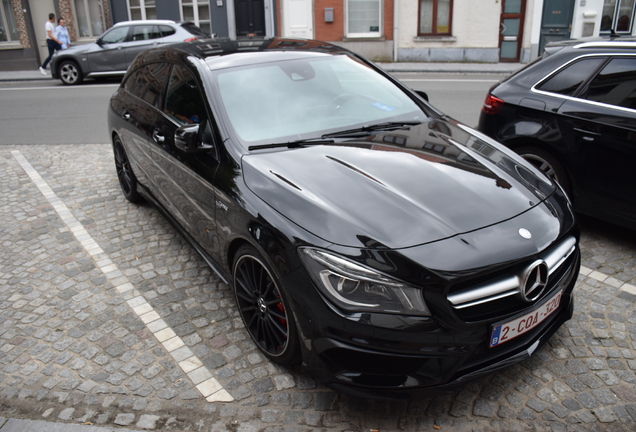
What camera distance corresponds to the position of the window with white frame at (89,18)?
20406mm

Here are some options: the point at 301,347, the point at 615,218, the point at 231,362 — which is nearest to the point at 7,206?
the point at 231,362

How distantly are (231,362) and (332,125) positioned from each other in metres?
1.67

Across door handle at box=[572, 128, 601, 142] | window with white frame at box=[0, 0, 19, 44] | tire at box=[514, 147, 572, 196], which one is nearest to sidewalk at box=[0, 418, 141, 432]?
tire at box=[514, 147, 572, 196]

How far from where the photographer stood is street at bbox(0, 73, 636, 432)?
2.79m

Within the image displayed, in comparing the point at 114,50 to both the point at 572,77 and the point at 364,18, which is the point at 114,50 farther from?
the point at 572,77

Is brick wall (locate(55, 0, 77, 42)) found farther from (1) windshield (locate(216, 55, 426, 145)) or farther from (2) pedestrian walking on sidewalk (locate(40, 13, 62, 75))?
(1) windshield (locate(216, 55, 426, 145))

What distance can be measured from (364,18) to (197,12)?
6.30m

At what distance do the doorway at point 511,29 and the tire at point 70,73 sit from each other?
44.5 ft

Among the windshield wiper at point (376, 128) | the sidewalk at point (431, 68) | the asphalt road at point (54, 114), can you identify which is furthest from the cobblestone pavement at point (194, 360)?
the sidewalk at point (431, 68)

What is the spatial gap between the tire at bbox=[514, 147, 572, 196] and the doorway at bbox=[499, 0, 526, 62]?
15.3 m

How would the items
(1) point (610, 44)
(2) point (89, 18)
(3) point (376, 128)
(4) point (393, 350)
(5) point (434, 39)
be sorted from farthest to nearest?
(2) point (89, 18), (5) point (434, 39), (1) point (610, 44), (3) point (376, 128), (4) point (393, 350)

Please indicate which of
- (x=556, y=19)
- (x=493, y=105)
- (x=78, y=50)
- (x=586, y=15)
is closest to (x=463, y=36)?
(x=556, y=19)

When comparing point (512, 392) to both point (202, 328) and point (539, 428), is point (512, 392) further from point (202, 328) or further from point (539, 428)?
point (202, 328)

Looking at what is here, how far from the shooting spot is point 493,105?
200 inches
